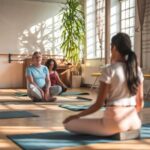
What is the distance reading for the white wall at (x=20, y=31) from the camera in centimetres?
956

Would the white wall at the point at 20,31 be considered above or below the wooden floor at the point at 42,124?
above

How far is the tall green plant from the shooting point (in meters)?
9.45

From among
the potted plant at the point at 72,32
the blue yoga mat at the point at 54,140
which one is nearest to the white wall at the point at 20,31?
the potted plant at the point at 72,32

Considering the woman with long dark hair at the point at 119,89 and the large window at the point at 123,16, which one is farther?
the large window at the point at 123,16

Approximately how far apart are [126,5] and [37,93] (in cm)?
379

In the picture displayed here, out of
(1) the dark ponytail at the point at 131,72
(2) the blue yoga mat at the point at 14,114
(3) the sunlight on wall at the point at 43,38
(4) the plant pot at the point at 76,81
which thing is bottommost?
(2) the blue yoga mat at the point at 14,114

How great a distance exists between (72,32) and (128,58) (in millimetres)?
6812

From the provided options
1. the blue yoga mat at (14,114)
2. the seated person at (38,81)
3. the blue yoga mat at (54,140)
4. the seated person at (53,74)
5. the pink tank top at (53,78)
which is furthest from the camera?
the pink tank top at (53,78)

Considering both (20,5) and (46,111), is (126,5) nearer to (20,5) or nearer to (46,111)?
(20,5)

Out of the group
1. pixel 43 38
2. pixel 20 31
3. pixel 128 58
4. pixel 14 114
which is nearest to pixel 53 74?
pixel 14 114

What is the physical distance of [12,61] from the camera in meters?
9.69

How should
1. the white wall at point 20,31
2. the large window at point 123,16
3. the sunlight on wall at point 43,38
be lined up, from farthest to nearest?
the sunlight on wall at point 43,38, the white wall at point 20,31, the large window at point 123,16

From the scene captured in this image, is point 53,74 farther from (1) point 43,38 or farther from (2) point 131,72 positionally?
(2) point 131,72

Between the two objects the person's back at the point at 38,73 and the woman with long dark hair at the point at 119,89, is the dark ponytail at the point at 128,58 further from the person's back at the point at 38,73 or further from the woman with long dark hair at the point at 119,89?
the person's back at the point at 38,73
